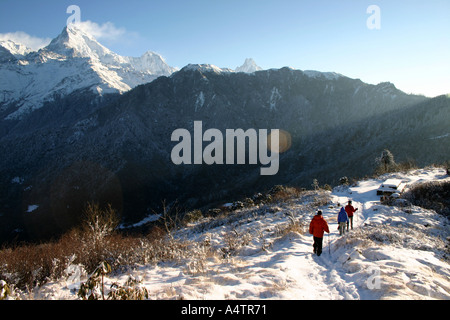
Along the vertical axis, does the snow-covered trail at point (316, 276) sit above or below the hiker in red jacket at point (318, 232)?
below

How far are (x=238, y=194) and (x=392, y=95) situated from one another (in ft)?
347

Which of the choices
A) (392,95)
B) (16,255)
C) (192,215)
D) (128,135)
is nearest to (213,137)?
(128,135)

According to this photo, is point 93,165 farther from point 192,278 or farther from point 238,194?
point 192,278

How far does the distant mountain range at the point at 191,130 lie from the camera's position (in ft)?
282

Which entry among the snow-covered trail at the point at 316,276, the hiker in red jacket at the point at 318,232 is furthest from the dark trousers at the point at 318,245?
the snow-covered trail at the point at 316,276

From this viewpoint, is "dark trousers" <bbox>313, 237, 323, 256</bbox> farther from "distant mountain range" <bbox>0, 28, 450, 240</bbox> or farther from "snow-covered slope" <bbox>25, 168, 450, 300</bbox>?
"distant mountain range" <bbox>0, 28, 450, 240</bbox>

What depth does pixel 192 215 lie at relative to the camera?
2736 cm

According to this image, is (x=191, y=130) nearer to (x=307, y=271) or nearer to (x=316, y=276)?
(x=307, y=271)

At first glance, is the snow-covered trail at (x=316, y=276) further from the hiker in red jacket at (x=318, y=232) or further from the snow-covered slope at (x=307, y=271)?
the hiker in red jacket at (x=318, y=232)

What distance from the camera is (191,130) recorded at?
149625 millimetres

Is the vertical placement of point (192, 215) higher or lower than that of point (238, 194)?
higher

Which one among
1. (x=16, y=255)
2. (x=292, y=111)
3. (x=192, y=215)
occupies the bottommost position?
A: (x=192, y=215)

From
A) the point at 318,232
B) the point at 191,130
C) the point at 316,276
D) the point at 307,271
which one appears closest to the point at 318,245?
the point at 318,232

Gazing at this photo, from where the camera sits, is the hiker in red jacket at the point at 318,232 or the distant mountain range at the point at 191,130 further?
the distant mountain range at the point at 191,130
